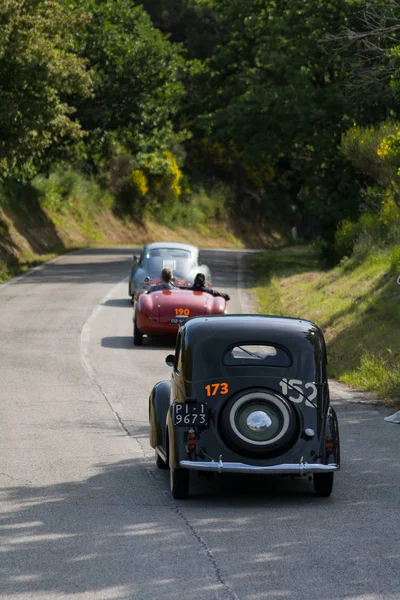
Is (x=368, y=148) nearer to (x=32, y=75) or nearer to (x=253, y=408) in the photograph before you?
(x=32, y=75)

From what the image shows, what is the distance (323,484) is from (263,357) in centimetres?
117

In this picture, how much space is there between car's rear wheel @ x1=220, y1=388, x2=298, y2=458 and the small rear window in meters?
0.30

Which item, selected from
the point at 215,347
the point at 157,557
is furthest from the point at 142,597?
the point at 215,347

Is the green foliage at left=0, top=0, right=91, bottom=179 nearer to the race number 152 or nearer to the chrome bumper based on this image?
the race number 152

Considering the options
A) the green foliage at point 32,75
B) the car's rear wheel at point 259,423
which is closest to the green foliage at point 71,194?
the green foliage at point 32,75

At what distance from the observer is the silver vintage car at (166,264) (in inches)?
984

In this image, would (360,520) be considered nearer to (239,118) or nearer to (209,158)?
(239,118)

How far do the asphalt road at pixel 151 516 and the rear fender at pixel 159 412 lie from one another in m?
0.32

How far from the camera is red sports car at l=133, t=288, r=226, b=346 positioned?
19.6 metres

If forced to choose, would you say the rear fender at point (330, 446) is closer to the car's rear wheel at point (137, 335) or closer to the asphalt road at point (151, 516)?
the asphalt road at point (151, 516)

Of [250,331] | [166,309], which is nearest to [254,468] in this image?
[250,331]

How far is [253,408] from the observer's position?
341 inches

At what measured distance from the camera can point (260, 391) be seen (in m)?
8.70

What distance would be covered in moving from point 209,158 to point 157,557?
220 feet
